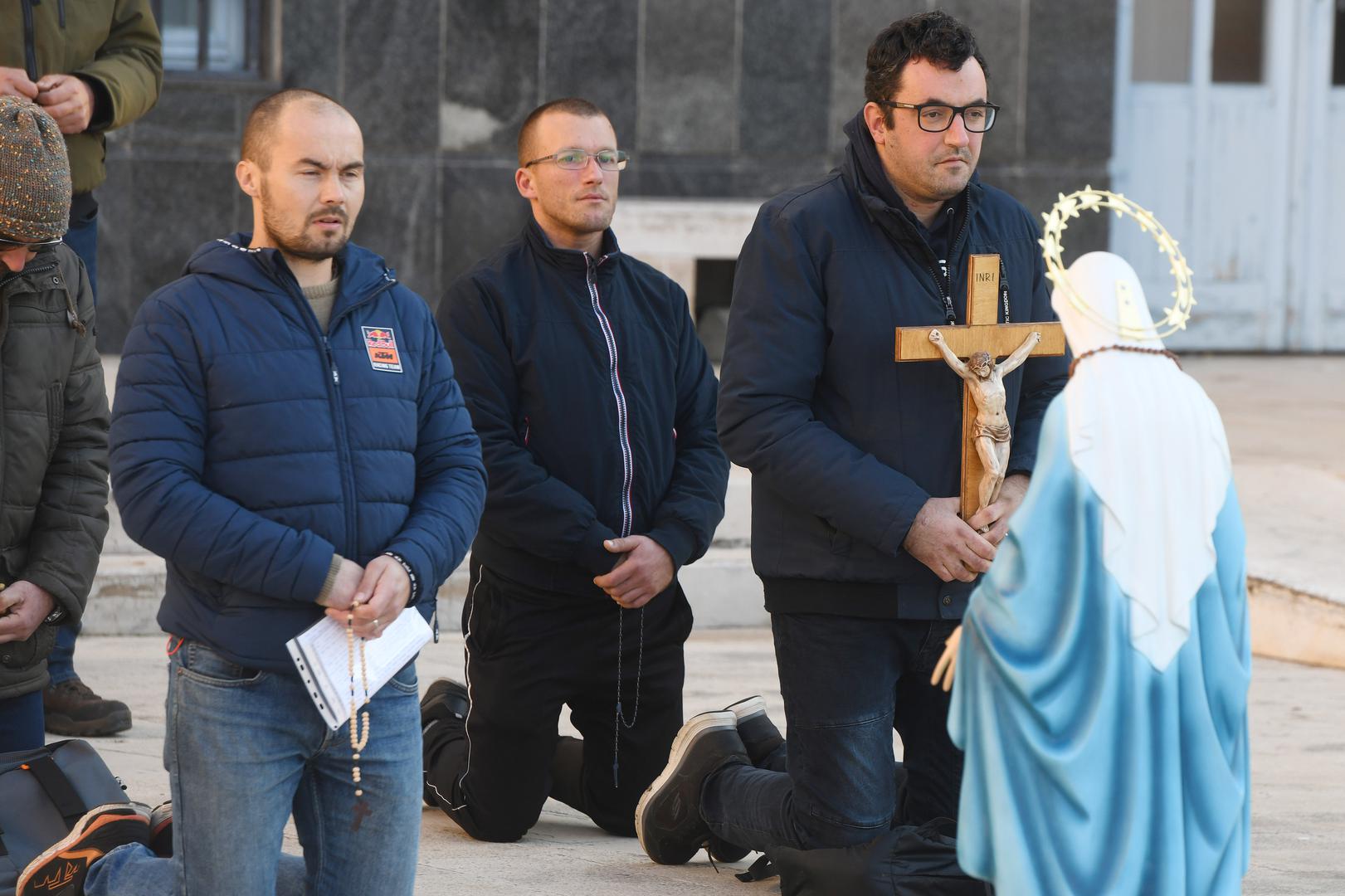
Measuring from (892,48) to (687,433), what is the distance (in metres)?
1.34

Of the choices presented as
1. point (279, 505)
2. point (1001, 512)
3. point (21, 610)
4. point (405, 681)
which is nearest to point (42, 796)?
point (21, 610)

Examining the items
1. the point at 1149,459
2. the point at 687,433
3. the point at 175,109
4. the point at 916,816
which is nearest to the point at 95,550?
the point at 687,433

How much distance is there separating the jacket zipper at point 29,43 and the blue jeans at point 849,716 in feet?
8.83

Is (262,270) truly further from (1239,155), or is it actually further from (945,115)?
(1239,155)

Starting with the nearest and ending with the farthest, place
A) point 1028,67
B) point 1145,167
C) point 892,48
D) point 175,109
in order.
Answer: point 892,48 < point 175,109 < point 1028,67 < point 1145,167

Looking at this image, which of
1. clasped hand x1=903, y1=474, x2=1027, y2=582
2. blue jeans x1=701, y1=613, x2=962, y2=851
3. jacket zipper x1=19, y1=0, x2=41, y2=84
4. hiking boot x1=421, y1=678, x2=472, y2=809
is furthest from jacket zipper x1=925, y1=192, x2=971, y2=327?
jacket zipper x1=19, y1=0, x2=41, y2=84

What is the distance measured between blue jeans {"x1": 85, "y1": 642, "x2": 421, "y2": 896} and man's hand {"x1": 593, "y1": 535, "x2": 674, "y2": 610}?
3.54 feet

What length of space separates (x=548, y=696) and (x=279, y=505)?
63.7 inches

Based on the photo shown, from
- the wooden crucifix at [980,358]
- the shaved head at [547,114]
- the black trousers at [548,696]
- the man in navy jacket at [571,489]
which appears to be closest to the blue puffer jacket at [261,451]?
the wooden crucifix at [980,358]

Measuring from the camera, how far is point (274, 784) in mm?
3480

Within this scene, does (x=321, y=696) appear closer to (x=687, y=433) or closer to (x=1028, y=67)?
(x=687, y=433)

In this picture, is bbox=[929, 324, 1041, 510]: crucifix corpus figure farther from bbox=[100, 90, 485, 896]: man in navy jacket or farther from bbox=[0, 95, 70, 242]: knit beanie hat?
bbox=[0, 95, 70, 242]: knit beanie hat

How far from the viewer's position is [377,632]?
348 cm

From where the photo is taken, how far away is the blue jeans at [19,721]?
440 cm
